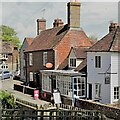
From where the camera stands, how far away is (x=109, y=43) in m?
12.9

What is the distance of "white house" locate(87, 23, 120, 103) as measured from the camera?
1231 centimetres

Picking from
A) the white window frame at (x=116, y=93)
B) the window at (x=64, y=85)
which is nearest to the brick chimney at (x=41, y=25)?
the window at (x=64, y=85)

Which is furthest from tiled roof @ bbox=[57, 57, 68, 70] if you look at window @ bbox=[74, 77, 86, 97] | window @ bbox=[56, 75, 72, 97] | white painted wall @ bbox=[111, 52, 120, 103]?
white painted wall @ bbox=[111, 52, 120, 103]

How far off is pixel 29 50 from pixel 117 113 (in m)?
12.3

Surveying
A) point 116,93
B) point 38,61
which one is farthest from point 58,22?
point 116,93

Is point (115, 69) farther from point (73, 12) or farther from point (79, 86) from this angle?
point (73, 12)

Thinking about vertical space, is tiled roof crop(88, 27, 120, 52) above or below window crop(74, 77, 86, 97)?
above

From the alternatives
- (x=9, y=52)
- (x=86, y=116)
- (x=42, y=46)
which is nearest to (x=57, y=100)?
(x=86, y=116)

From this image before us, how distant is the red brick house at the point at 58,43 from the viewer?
1741 cm

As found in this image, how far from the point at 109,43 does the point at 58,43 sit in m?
5.10

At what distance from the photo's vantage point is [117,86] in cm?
1241

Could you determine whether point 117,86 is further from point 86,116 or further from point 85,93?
point 86,116

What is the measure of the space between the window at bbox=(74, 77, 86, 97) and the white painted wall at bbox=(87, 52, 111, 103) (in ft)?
1.32

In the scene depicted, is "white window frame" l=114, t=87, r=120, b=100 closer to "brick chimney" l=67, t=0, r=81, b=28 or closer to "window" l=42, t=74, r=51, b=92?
"window" l=42, t=74, r=51, b=92
